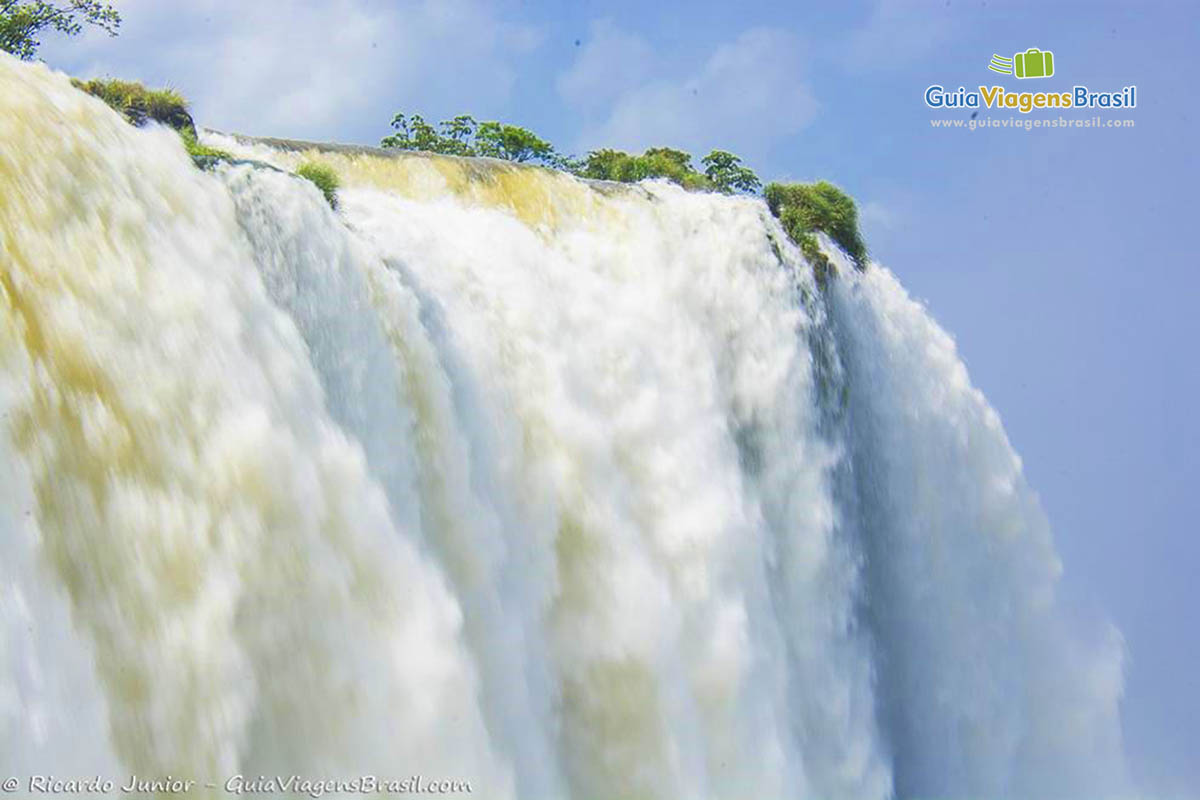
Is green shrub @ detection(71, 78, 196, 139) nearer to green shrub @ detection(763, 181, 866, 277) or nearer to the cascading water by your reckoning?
the cascading water

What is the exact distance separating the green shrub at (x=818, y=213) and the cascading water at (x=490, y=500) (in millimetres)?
581

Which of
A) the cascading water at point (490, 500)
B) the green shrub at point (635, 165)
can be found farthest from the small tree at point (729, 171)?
the cascading water at point (490, 500)

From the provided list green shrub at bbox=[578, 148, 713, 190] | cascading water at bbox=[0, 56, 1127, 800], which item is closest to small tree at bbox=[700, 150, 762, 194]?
green shrub at bbox=[578, 148, 713, 190]

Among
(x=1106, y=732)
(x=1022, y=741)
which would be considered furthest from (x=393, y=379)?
(x=1106, y=732)

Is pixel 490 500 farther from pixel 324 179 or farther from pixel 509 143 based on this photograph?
pixel 509 143

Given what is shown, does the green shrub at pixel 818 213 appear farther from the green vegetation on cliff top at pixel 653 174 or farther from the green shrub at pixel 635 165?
the green shrub at pixel 635 165

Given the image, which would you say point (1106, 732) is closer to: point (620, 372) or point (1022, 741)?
point (1022, 741)

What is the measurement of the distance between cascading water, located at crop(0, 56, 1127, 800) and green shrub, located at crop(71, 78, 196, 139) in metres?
1.29

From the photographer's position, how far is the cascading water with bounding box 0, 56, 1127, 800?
7430 mm

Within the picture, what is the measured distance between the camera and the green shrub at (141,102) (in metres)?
12.3

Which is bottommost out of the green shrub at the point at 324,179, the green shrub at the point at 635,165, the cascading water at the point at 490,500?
the cascading water at the point at 490,500

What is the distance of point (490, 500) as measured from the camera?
36.5 ft

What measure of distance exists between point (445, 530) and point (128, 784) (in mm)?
3571

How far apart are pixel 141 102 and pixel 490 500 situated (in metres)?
4.70
